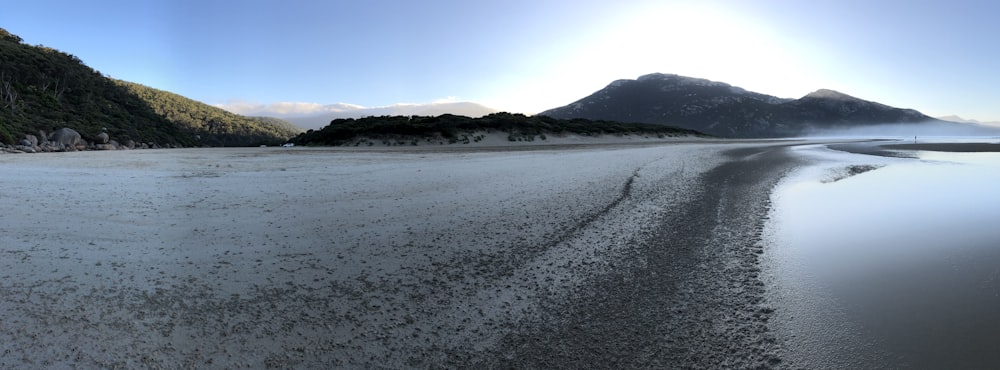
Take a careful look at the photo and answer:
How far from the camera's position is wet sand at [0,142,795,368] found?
2.89m

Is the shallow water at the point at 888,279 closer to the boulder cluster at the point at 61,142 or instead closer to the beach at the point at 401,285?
the beach at the point at 401,285

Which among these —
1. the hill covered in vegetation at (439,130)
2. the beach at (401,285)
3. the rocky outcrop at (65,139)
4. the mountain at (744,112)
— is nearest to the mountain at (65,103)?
the rocky outcrop at (65,139)

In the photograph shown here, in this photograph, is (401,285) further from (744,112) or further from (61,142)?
(744,112)

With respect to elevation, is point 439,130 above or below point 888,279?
above

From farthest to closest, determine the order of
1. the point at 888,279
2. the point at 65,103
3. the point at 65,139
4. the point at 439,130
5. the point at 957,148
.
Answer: the point at 65,103 → the point at 439,130 → the point at 65,139 → the point at 957,148 → the point at 888,279

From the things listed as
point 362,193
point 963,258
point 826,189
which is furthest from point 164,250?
point 826,189

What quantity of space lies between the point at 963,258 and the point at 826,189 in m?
6.71

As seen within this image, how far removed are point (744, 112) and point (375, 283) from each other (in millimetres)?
187628

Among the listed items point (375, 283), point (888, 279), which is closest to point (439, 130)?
point (375, 283)

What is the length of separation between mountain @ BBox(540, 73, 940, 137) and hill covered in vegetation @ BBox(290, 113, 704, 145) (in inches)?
4711

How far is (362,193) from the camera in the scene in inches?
358

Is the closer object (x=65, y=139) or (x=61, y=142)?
(x=61, y=142)

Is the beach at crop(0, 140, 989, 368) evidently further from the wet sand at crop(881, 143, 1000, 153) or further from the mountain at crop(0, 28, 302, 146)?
the mountain at crop(0, 28, 302, 146)

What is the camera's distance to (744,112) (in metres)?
165
